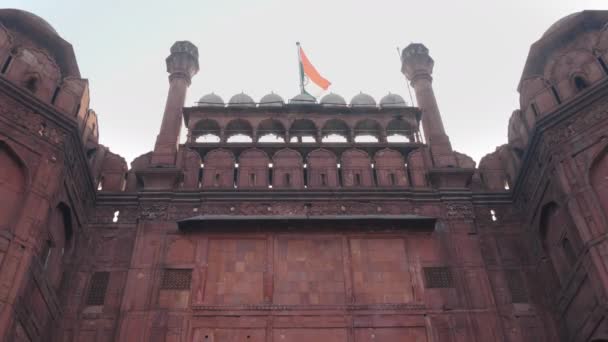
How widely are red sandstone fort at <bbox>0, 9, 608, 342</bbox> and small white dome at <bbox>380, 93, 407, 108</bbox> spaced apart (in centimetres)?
182

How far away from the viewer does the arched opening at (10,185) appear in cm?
A: 1423

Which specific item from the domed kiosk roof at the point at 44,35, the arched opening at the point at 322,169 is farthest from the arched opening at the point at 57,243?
the arched opening at the point at 322,169

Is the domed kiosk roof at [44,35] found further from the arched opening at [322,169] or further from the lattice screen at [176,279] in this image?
the arched opening at [322,169]

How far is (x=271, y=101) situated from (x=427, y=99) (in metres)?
5.43

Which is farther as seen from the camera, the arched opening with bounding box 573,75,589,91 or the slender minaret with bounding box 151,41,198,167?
the slender minaret with bounding box 151,41,198,167

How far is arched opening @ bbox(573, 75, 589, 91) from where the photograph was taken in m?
16.9

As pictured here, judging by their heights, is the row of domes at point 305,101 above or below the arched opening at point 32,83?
above

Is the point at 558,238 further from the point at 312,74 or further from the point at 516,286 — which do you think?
the point at 312,74

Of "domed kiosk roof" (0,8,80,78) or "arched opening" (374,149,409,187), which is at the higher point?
"domed kiosk roof" (0,8,80,78)

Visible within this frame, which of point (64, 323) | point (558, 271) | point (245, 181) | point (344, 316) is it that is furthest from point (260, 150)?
point (558, 271)

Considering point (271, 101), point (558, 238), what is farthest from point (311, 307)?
point (271, 101)

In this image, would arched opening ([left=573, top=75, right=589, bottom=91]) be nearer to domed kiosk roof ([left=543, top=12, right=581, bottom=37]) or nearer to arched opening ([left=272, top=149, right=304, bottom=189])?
domed kiosk roof ([left=543, top=12, right=581, bottom=37])

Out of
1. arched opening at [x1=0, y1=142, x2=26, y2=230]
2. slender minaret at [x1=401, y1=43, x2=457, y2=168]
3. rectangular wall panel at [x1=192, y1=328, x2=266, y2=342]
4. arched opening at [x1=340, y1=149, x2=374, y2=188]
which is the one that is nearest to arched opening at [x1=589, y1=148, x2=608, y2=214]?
slender minaret at [x1=401, y1=43, x2=457, y2=168]

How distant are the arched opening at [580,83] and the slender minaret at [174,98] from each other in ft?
38.6
